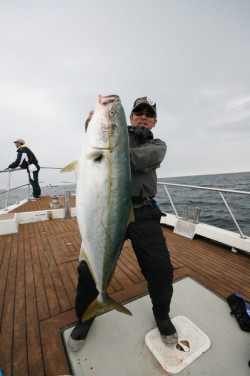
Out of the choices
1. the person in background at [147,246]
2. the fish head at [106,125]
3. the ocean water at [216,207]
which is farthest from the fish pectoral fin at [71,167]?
the ocean water at [216,207]

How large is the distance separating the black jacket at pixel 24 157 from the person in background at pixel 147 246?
8.13m

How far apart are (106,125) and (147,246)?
121 cm

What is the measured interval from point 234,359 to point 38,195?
10.9 meters

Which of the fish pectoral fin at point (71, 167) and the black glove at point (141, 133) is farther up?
the black glove at point (141, 133)

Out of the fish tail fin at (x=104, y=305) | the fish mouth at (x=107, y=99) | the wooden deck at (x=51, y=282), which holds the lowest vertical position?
the wooden deck at (x=51, y=282)

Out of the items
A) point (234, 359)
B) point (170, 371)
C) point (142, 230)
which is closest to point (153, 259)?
point (142, 230)

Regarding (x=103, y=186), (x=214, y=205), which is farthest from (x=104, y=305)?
(x=214, y=205)

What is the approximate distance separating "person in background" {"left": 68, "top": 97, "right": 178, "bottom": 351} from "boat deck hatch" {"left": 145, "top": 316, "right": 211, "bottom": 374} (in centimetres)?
8

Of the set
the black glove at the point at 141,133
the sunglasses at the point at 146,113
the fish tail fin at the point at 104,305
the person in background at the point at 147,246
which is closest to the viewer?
the fish tail fin at the point at 104,305

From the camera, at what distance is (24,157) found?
906 cm

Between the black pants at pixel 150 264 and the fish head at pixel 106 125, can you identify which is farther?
the black pants at pixel 150 264

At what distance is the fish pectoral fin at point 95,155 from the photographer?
1542 mm

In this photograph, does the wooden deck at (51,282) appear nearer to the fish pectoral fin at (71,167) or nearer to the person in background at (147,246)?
the person in background at (147,246)

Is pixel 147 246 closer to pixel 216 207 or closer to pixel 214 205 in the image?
pixel 216 207
